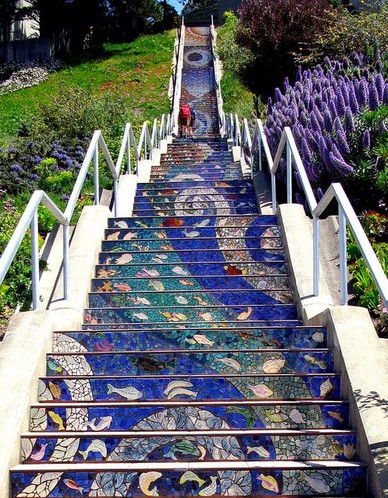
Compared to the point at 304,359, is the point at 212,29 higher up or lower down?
higher up

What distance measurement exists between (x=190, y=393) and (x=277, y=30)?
60.8 ft

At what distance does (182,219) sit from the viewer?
313 inches

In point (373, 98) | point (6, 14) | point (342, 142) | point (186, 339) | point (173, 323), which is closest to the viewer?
point (186, 339)

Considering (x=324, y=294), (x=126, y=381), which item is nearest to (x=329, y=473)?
(x=126, y=381)

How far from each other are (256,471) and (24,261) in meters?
4.37

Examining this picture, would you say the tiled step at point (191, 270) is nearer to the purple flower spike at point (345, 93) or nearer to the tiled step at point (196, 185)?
the tiled step at point (196, 185)

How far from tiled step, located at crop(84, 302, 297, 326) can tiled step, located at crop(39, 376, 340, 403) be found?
1.37 metres

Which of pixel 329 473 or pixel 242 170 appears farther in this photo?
pixel 242 170

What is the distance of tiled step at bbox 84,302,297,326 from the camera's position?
583 centimetres

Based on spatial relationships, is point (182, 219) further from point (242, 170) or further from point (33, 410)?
point (242, 170)

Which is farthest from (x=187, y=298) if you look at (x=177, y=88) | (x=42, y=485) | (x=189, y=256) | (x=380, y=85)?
(x=177, y=88)

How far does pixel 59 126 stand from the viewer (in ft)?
50.7

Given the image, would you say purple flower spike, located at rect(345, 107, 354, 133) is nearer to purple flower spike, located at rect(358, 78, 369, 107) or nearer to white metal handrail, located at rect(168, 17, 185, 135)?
purple flower spike, located at rect(358, 78, 369, 107)

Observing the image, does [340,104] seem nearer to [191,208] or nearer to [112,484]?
[191,208]
